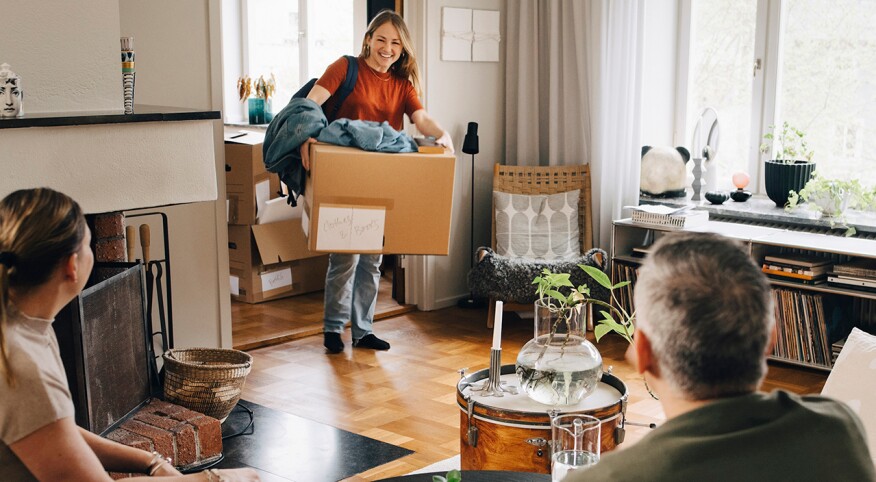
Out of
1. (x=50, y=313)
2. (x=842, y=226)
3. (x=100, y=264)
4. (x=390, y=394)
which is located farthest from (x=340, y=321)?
(x=50, y=313)

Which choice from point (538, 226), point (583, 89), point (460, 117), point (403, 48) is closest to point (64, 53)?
point (403, 48)

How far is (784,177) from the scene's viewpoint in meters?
4.66

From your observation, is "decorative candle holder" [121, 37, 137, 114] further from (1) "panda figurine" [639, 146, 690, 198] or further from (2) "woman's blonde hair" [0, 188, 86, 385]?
(1) "panda figurine" [639, 146, 690, 198]

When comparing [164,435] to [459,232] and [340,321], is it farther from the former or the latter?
[459,232]

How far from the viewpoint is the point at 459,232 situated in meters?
5.28

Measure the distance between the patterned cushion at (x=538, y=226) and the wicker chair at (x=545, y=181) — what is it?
0.19ft

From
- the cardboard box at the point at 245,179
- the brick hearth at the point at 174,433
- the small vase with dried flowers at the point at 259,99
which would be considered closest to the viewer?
A: the brick hearth at the point at 174,433

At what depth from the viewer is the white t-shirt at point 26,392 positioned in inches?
61.5

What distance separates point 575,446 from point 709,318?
2.45 ft

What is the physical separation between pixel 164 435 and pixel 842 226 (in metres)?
2.94

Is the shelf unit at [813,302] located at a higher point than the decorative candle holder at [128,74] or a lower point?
lower

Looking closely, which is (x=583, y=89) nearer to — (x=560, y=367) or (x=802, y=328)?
(x=802, y=328)

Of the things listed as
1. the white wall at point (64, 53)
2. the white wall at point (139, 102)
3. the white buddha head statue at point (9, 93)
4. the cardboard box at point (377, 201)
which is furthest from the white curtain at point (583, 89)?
the white buddha head statue at point (9, 93)

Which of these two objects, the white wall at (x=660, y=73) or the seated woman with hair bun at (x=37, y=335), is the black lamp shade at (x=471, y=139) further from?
the seated woman with hair bun at (x=37, y=335)
